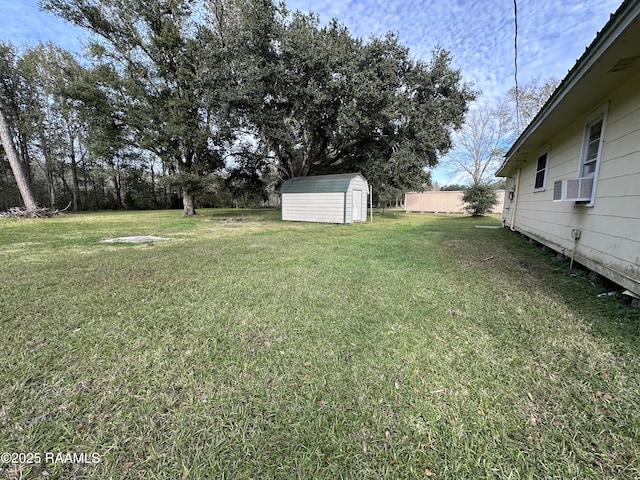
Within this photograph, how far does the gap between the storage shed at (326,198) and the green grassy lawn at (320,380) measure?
28.2 ft

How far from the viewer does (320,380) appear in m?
1.62

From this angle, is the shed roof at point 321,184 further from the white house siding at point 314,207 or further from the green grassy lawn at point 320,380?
the green grassy lawn at point 320,380

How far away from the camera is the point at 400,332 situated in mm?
2170

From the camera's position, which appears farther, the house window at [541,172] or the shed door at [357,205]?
the shed door at [357,205]

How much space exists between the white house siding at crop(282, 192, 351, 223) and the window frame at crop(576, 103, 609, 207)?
8.07 metres

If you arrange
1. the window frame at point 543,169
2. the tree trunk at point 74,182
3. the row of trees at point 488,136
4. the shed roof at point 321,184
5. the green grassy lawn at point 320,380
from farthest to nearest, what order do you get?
the tree trunk at point 74,182
the row of trees at point 488,136
the shed roof at point 321,184
the window frame at point 543,169
the green grassy lawn at point 320,380

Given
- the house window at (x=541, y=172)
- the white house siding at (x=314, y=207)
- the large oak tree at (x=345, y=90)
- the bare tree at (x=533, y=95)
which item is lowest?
the white house siding at (x=314, y=207)

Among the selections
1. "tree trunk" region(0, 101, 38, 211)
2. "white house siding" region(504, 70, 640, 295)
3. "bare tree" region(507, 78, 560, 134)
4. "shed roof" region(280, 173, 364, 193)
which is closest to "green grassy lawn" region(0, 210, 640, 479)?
"white house siding" region(504, 70, 640, 295)

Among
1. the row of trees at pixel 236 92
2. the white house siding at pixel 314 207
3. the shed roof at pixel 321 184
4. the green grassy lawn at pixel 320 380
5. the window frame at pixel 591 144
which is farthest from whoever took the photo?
the white house siding at pixel 314 207

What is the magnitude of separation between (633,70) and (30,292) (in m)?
6.84

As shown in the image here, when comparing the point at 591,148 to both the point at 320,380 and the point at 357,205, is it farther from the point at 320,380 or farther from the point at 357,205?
the point at 357,205

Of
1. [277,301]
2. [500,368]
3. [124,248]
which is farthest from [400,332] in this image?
[124,248]

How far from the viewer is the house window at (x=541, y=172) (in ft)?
19.1

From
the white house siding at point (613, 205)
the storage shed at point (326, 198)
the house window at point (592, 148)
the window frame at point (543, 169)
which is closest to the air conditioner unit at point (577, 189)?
the house window at point (592, 148)
